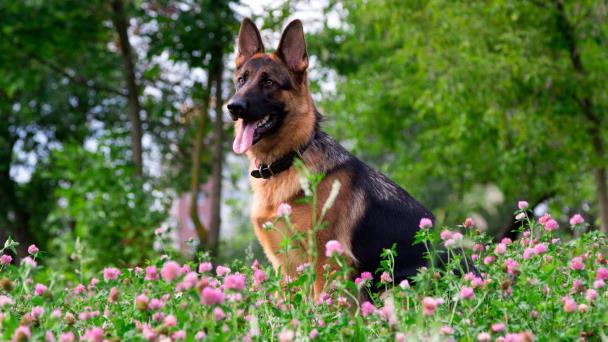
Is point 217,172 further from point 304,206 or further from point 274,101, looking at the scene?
point 304,206

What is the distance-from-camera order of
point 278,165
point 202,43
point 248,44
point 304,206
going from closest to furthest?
1. point 304,206
2. point 278,165
3. point 248,44
4. point 202,43

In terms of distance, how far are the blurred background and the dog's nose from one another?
5.38 meters

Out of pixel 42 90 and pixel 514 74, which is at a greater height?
pixel 514 74

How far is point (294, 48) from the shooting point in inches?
221

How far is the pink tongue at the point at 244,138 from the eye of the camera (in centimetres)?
529

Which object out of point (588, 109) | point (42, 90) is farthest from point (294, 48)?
point (42, 90)

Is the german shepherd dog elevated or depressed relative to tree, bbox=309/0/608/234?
elevated

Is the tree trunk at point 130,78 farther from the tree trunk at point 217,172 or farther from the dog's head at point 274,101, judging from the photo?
the dog's head at point 274,101

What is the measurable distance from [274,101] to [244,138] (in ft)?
1.18

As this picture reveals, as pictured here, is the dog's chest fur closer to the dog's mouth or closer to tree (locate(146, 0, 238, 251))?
the dog's mouth

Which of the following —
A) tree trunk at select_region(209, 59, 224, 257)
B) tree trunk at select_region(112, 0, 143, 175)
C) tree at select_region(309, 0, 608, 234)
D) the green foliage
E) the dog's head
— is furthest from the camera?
tree trunk at select_region(112, 0, 143, 175)

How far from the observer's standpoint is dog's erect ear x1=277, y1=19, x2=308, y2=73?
5.55 metres

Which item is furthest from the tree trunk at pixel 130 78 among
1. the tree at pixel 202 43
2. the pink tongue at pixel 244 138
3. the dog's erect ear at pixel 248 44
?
the pink tongue at pixel 244 138

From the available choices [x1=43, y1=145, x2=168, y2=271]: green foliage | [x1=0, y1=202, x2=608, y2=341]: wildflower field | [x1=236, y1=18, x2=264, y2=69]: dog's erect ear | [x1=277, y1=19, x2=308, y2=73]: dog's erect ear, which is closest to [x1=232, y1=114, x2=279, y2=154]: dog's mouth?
[x1=277, y1=19, x2=308, y2=73]: dog's erect ear
